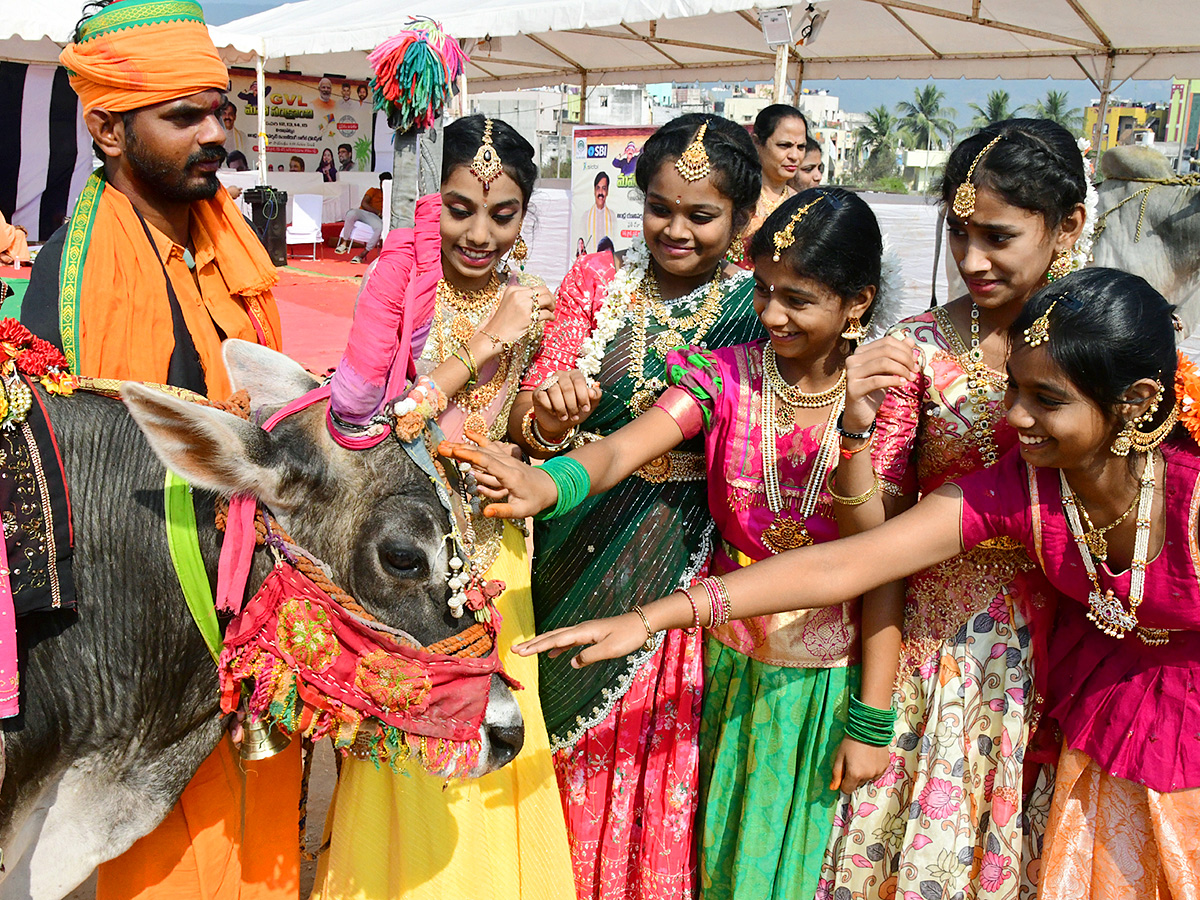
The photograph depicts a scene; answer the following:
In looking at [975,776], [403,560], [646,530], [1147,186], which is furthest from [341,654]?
[1147,186]

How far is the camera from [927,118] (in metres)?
72.9

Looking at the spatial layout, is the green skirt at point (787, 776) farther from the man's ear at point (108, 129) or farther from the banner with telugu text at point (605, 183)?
the banner with telugu text at point (605, 183)

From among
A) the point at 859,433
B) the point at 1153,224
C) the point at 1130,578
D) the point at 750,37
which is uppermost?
the point at 750,37

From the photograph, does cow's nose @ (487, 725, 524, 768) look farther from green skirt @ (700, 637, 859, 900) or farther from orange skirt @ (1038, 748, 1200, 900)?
orange skirt @ (1038, 748, 1200, 900)

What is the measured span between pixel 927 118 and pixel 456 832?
7855 cm

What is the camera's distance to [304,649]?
2.04 meters

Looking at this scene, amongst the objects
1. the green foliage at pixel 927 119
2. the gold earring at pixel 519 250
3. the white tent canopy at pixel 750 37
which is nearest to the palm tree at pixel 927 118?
the green foliage at pixel 927 119

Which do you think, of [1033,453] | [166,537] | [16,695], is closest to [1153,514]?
[1033,453]

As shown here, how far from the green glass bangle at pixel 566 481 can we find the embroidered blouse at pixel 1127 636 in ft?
2.95

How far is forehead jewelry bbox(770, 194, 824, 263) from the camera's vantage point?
244 centimetres

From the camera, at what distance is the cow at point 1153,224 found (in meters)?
6.98

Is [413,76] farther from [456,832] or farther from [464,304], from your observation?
[456,832]

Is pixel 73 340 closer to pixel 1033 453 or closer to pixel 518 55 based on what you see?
pixel 1033 453

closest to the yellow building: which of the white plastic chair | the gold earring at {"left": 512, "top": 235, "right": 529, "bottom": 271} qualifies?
the gold earring at {"left": 512, "top": 235, "right": 529, "bottom": 271}
